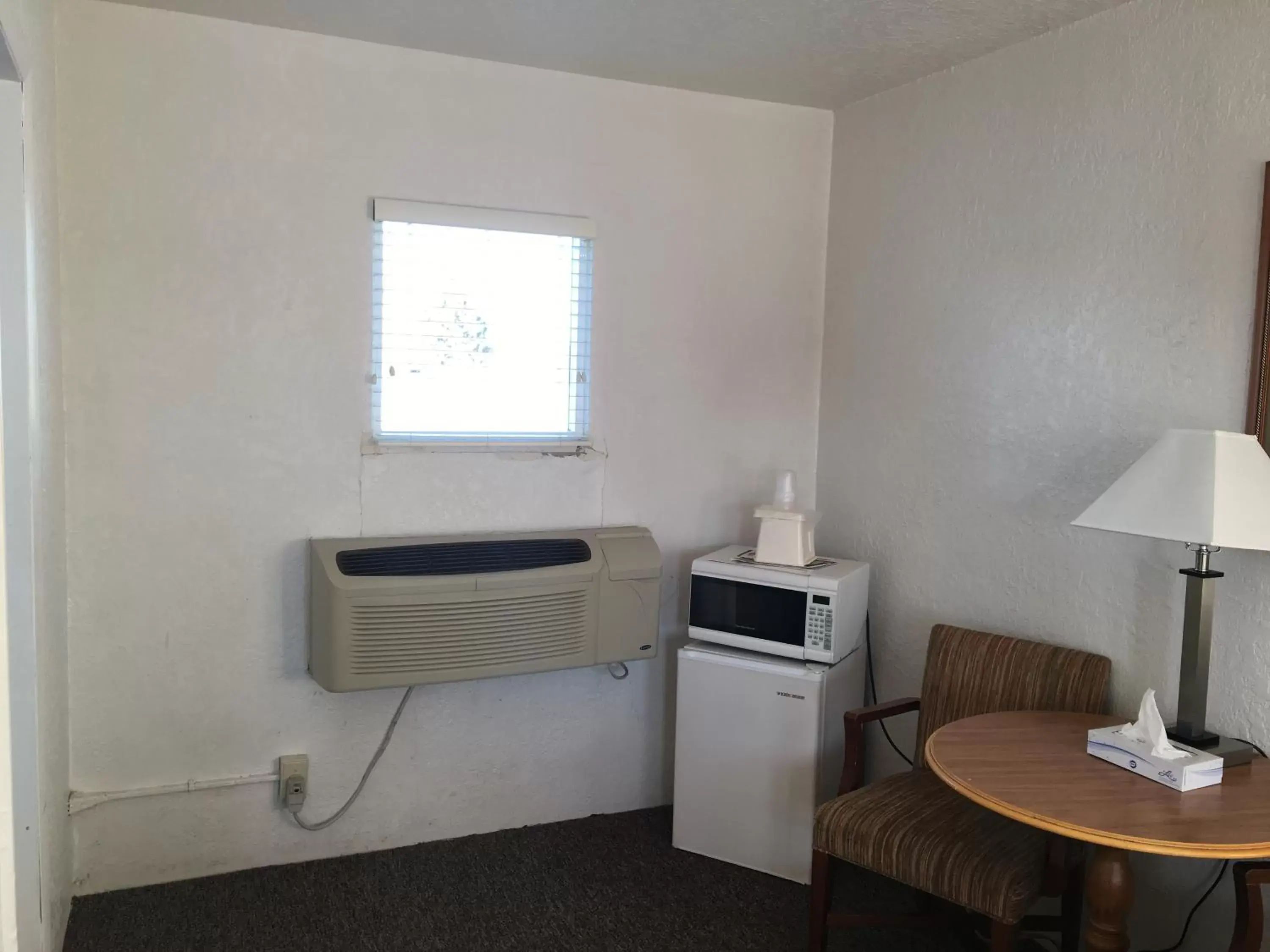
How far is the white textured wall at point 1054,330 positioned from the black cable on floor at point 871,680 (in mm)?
38

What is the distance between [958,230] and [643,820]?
2.07 m

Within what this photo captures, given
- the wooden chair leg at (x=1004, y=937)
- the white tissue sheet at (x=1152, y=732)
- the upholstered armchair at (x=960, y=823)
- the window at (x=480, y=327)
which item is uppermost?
the window at (x=480, y=327)

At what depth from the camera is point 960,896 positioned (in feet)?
7.07

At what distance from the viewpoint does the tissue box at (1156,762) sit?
1.94 meters

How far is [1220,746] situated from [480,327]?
2160mm

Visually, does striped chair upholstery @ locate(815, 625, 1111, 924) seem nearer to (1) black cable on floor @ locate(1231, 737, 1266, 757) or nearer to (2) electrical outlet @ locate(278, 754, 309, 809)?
(1) black cable on floor @ locate(1231, 737, 1266, 757)

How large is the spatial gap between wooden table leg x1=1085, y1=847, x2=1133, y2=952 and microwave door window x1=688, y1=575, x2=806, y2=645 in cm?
108

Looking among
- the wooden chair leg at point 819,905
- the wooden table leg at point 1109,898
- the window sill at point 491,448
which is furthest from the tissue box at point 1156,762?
the window sill at point 491,448

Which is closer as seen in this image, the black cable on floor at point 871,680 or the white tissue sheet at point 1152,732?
the white tissue sheet at point 1152,732

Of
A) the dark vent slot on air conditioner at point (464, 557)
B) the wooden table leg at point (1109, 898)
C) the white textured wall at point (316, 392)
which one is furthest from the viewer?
the dark vent slot on air conditioner at point (464, 557)

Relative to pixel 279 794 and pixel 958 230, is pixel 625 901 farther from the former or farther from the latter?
pixel 958 230

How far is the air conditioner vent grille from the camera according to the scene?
2.70 meters

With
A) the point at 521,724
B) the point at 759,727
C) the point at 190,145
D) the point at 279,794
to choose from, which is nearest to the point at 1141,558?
the point at 759,727

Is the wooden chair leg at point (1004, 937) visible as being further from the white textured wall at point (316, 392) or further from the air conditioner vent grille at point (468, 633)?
the white textured wall at point (316, 392)
